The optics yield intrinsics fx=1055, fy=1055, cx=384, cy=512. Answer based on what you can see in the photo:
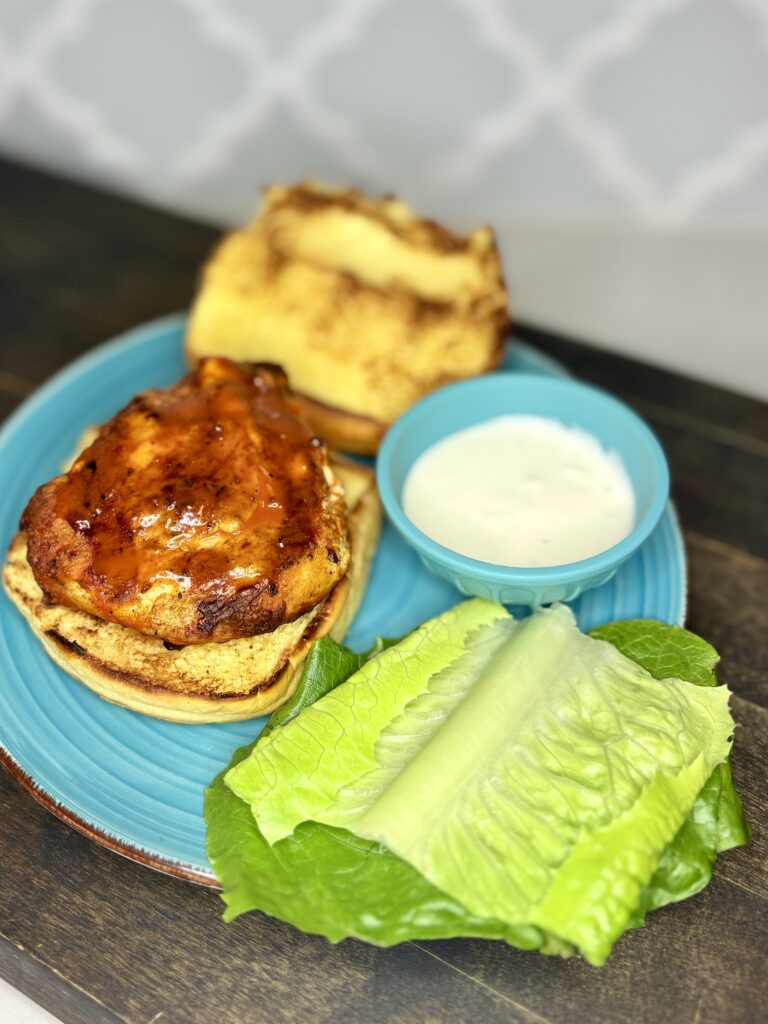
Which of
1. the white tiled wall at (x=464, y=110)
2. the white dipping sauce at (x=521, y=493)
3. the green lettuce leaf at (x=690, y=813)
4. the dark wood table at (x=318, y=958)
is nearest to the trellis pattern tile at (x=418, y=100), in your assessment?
the white tiled wall at (x=464, y=110)

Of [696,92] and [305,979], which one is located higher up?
[696,92]

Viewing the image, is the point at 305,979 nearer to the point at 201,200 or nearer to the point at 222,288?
the point at 222,288

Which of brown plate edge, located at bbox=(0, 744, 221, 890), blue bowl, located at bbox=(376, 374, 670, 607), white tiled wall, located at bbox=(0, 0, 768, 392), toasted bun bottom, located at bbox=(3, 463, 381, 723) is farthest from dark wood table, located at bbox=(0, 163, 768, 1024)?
white tiled wall, located at bbox=(0, 0, 768, 392)

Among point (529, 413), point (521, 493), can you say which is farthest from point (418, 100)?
point (521, 493)

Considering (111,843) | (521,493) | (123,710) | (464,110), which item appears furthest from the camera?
(464,110)

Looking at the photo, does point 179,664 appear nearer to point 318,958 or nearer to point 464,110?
point 318,958

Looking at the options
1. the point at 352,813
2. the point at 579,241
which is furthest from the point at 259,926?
the point at 579,241
